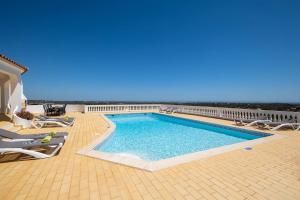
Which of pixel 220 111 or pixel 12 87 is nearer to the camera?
pixel 12 87

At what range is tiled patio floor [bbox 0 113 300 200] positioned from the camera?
2.39 metres

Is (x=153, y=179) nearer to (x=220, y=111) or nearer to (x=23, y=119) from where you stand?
(x=23, y=119)

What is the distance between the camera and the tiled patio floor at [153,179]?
239cm

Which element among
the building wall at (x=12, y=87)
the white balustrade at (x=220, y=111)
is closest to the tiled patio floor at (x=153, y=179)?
the white balustrade at (x=220, y=111)

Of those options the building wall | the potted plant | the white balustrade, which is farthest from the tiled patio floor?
the building wall

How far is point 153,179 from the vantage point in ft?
9.38

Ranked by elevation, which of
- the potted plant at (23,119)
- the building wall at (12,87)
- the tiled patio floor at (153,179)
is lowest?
the tiled patio floor at (153,179)

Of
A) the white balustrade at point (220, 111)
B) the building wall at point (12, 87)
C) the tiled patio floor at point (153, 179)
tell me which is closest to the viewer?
the tiled patio floor at point (153, 179)

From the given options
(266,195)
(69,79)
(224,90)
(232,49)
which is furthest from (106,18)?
(224,90)

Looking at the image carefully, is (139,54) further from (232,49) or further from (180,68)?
(232,49)

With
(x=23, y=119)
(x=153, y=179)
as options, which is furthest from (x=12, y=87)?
(x=153, y=179)

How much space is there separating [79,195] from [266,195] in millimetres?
2917

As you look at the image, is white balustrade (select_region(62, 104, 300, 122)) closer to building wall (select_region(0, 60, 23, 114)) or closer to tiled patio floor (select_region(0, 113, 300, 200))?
tiled patio floor (select_region(0, 113, 300, 200))

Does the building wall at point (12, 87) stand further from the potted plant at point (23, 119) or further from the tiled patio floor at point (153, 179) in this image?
the tiled patio floor at point (153, 179)
